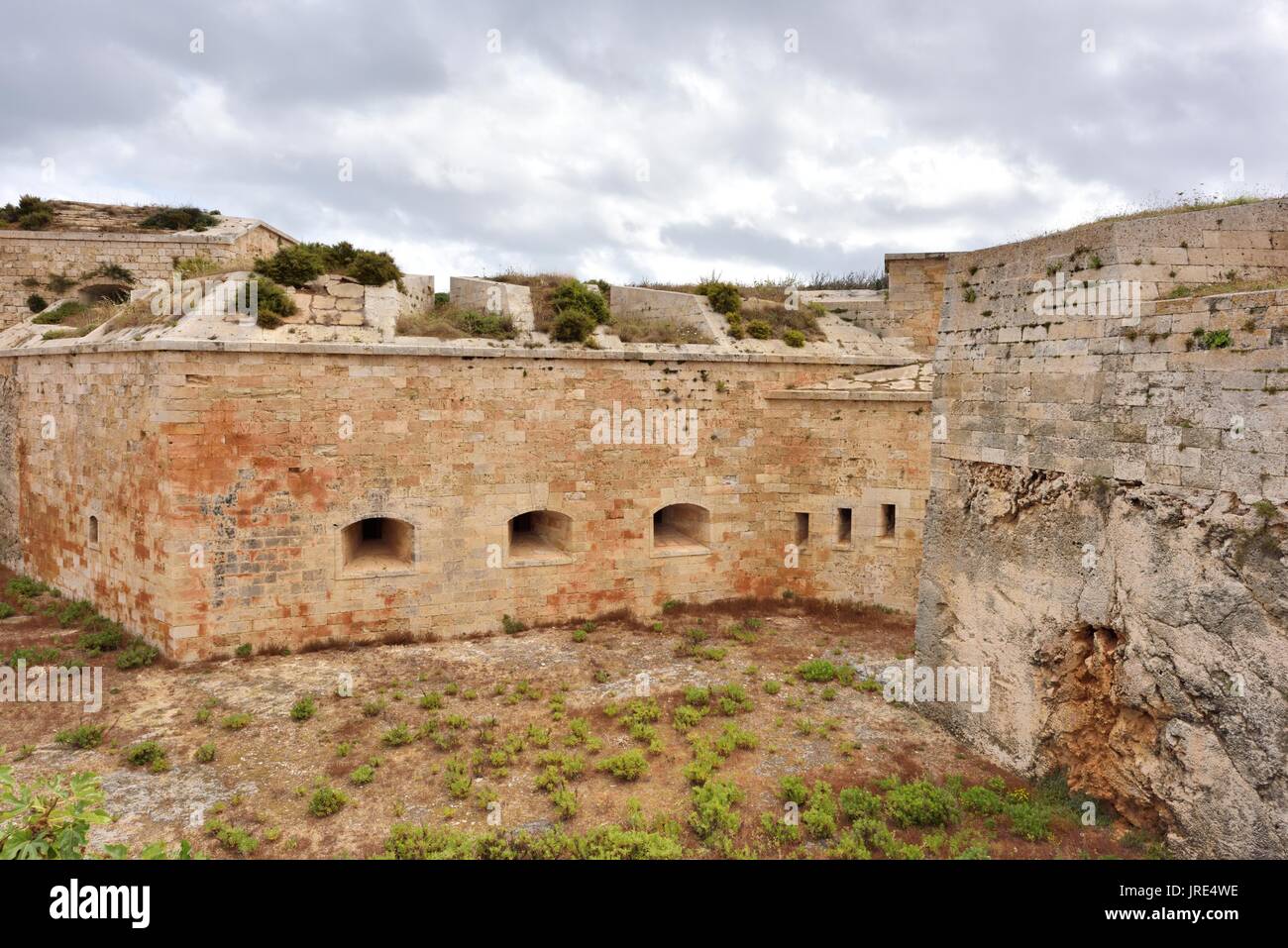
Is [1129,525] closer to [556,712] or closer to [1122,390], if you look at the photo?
[1122,390]

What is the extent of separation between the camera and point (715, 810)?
25.8 feet

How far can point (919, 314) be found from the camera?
16.5 meters

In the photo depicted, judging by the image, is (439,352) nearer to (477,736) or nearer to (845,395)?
(477,736)

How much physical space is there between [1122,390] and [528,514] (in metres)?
10.3

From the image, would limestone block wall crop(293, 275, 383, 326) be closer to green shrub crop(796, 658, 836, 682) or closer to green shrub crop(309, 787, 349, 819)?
green shrub crop(309, 787, 349, 819)

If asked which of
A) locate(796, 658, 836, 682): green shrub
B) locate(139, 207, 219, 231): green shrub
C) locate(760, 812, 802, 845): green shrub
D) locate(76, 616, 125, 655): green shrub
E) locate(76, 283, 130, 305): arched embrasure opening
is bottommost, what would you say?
locate(760, 812, 802, 845): green shrub

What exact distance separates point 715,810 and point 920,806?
→ 2.11 metres

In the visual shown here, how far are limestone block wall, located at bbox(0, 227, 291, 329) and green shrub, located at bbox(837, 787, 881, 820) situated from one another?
59.9 feet

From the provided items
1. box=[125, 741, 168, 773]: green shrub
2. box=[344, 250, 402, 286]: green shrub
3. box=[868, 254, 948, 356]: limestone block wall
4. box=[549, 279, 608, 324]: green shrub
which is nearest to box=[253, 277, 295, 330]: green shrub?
box=[344, 250, 402, 286]: green shrub

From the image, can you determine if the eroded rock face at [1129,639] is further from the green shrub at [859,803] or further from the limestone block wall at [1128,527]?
the green shrub at [859,803]

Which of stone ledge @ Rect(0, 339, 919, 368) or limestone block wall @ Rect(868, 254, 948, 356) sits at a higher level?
limestone block wall @ Rect(868, 254, 948, 356)

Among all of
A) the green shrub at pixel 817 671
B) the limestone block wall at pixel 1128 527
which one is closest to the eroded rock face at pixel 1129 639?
the limestone block wall at pixel 1128 527

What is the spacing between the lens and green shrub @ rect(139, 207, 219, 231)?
20.3 metres

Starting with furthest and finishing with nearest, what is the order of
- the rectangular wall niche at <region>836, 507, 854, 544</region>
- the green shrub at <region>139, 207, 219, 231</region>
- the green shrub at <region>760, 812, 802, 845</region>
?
the green shrub at <region>139, 207, 219, 231</region>
the rectangular wall niche at <region>836, 507, 854, 544</region>
the green shrub at <region>760, 812, 802, 845</region>
